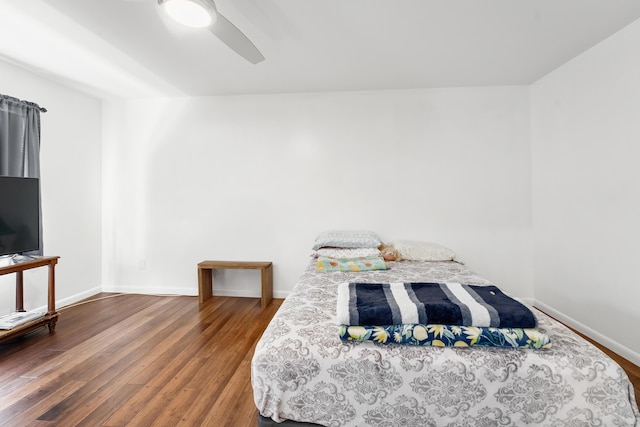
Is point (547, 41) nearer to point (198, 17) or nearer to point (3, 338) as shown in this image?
point (198, 17)

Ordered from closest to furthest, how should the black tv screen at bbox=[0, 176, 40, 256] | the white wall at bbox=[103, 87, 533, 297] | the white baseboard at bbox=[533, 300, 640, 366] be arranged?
1. the white baseboard at bbox=[533, 300, 640, 366]
2. the black tv screen at bbox=[0, 176, 40, 256]
3. the white wall at bbox=[103, 87, 533, 297]

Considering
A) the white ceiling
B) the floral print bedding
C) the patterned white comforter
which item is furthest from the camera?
the white ceiling

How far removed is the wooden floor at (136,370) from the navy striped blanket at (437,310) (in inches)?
32.7

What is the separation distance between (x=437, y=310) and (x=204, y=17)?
1.96 meters

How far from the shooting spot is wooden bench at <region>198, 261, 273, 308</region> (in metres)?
3.17

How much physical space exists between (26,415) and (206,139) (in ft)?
9.34

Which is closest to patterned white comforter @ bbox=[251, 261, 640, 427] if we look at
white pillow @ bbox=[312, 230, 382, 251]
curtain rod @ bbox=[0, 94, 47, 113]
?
white pillow @ bbox=[312, 230, 382, 251]

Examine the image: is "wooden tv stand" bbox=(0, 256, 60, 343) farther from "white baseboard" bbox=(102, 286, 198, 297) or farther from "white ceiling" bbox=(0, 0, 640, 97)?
"white ceiling" bbox=(0, 0, 640, 97)

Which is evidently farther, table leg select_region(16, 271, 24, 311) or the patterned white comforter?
table leg select_region(16, 271, 24, 311)

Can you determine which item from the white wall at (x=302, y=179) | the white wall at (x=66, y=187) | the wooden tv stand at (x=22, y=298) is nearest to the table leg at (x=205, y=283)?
the white wall at (x=302, y=179)

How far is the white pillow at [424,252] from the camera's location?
282 cm

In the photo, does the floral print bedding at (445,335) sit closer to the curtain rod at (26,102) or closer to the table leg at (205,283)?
the table leg at (205,283)

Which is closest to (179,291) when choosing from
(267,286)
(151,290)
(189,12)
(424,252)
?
(151,290)

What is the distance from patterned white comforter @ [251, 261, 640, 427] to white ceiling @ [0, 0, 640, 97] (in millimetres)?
2055
